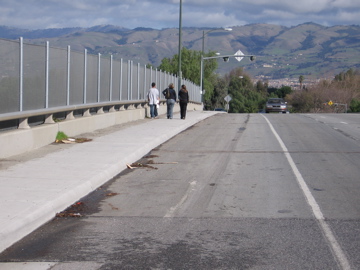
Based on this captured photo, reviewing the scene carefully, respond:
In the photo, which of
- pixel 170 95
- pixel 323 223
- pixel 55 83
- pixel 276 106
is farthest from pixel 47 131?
pixel 276 106

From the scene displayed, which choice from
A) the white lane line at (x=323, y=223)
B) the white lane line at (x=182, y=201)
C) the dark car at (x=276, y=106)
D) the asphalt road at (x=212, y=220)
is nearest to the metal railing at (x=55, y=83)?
the asphalt road at (x=212, y=220)

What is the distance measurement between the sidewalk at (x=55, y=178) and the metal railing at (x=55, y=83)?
1.30 m

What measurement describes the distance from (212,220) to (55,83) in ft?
32.7

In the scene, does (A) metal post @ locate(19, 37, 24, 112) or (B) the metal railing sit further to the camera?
(A) metal post @ locate(19, 37, 24, 112)

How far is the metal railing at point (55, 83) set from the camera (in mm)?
13797

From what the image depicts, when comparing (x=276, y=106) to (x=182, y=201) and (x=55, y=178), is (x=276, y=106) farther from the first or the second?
(x=182, y=201)

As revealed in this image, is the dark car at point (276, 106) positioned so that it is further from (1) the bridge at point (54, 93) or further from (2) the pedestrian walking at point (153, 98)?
(1) the bridge at point (54, 93)

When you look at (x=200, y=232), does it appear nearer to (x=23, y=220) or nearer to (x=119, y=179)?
(x=23, y=220)

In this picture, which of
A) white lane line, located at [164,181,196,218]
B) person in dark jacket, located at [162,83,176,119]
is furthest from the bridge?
white lane line, located at [164,181,196,218]

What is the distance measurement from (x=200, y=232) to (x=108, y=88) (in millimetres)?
16433

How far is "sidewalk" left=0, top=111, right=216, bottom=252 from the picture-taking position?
798 centimetres

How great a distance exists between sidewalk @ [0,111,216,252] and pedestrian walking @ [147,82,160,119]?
10.6 meters

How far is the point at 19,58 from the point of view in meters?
14.1

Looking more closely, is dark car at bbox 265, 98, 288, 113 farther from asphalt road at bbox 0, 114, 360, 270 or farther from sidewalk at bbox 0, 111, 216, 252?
asphalt road at bbox 0, 114, 360, 270
